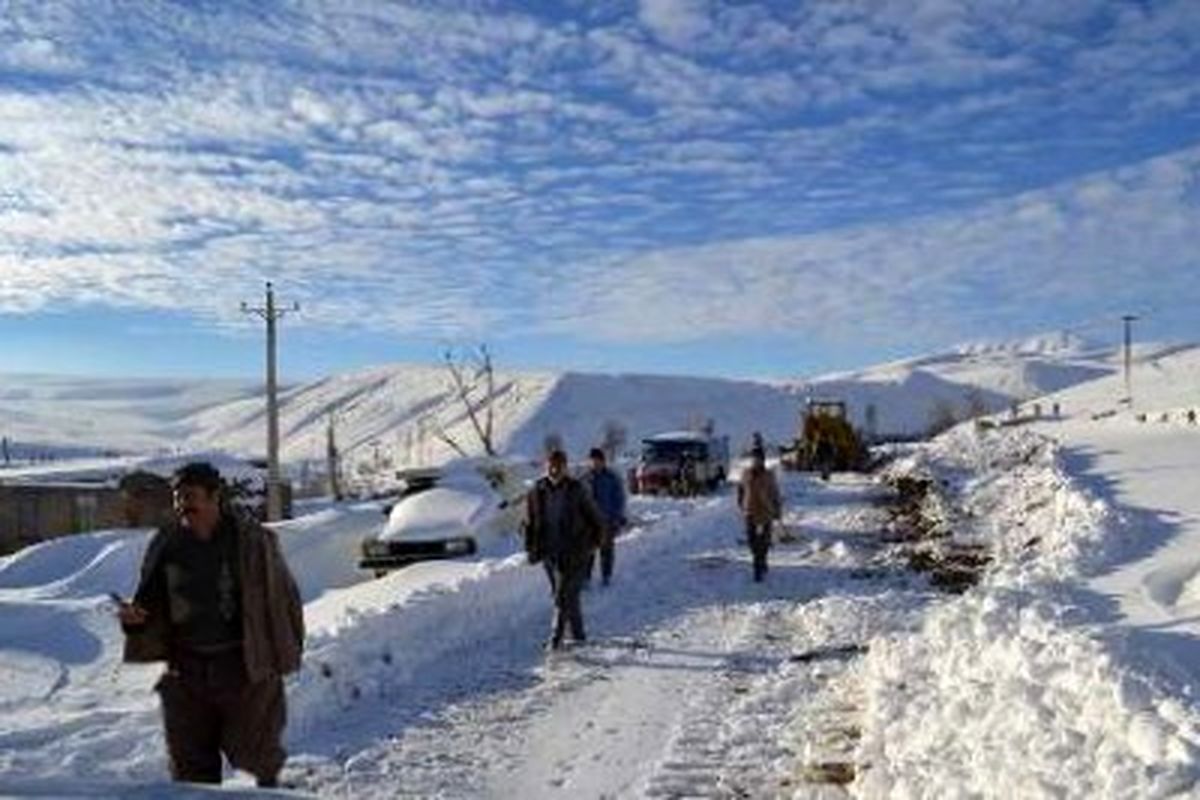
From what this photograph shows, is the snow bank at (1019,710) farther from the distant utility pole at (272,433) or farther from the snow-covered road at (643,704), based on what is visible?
the distant utility pole at (272,433)

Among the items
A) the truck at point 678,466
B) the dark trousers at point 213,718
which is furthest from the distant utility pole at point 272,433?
the dark trousers at point 213,718

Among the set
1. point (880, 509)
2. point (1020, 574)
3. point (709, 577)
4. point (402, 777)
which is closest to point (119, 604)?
point (402, 777)

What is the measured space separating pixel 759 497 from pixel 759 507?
14 cm

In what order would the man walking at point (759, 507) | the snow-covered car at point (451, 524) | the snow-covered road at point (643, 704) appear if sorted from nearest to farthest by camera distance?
1. the snow-covered road at point (643, 704)
2. the man walking at point (759, 507)
3. the snow-covered car at point (451, 524)

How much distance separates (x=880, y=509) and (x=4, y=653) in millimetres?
20655

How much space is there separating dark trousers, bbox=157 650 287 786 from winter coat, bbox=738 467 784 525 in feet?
43.5

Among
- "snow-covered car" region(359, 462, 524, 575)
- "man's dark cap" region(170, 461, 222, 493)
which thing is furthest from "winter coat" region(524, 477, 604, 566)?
"snow-covered car" region(359, 462, 524, 575)

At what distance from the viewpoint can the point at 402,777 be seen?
972cm

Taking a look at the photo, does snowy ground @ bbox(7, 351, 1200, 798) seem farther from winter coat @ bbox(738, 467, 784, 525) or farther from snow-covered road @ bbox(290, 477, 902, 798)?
winter coat @ bbox(738, 467, 784, 525)

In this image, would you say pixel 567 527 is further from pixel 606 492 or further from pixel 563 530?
pixel 606 492

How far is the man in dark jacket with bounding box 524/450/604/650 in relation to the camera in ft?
49.4

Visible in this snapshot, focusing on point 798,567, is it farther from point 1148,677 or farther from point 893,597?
point 1148,677

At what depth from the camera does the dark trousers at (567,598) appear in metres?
14.8

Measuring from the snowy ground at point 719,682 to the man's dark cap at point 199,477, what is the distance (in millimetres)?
1402
